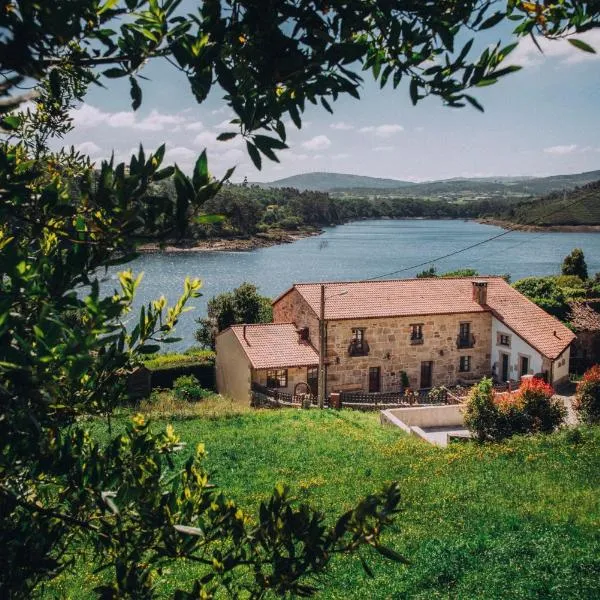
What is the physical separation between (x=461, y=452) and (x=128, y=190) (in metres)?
14.6

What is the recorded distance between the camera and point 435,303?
32562 mm

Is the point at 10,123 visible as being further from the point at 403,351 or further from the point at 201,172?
the point at 403,351

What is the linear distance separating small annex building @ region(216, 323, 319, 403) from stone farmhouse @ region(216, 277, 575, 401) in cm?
5

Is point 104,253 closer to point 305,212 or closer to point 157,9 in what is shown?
point 157,9

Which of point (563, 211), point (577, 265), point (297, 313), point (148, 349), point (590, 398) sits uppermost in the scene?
point (563, 211)

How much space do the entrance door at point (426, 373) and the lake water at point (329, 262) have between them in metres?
→ 19.7

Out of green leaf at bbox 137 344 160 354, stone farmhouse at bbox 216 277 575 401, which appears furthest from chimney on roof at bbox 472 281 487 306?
green leaf at bbox 137 344 160 354

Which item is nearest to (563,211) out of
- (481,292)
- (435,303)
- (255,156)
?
(481,292)

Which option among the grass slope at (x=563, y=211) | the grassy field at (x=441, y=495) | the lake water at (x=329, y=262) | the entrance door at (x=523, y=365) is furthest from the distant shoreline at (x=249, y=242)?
the grassy field at (x=441, y=495)

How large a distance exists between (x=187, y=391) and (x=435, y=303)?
13546 mm

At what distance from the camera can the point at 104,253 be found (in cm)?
196

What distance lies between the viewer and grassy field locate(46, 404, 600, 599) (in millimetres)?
7520

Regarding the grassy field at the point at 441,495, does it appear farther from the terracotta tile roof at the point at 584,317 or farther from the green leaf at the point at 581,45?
the terracotta tile roof at the point at 584,317

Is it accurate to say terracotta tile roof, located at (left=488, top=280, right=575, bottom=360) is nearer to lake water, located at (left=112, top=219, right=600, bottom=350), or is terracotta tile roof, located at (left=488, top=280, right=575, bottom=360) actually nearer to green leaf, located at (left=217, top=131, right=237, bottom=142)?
lake water, located at (left=112, top=219, right=600, bottom=350)
